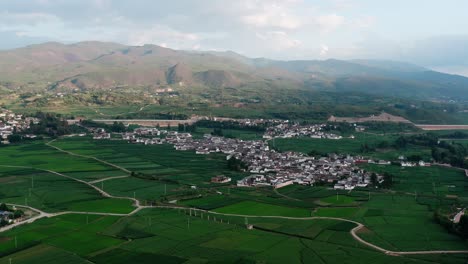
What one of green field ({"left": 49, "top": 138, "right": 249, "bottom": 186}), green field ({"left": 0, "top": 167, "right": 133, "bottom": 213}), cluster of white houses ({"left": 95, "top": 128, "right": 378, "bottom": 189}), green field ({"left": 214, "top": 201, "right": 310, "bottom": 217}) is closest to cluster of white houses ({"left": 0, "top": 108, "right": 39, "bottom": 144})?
green field ({"left": 49, "top": 138, "right": 249, "bottom": 186})

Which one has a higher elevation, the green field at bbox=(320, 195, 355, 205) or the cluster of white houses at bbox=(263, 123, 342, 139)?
the cluster of white houses at bbox=(263, 123, 342, 139)

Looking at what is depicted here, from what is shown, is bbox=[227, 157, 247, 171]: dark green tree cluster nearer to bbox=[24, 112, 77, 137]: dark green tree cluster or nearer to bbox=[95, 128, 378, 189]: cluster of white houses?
bbox=[95, 128, 378, 189]: cluster of white houses

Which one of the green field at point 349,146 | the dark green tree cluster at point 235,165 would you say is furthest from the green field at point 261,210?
the green field at point 349,146

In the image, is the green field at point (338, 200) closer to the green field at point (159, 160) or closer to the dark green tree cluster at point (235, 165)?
the green field at point (159, 160)

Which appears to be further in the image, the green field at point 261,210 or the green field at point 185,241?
the green field at point 261,210

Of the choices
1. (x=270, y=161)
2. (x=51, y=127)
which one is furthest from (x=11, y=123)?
(x=270, y=161)

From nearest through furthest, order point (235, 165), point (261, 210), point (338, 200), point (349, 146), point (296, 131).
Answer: point (261, 210), point (338, 200), point (235, 165), point (349, 146), point (296, 131)

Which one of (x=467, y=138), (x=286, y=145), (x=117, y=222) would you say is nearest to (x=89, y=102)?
(x=286, y=145)

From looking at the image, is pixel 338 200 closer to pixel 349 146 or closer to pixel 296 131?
pixel 349 146

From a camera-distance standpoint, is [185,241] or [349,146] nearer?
[185,241]

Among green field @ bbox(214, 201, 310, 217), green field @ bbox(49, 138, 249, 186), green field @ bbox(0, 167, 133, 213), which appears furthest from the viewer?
green field @ bbox(49, 138, 249, 186)

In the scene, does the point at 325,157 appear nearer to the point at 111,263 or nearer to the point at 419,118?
the point at 111,263
